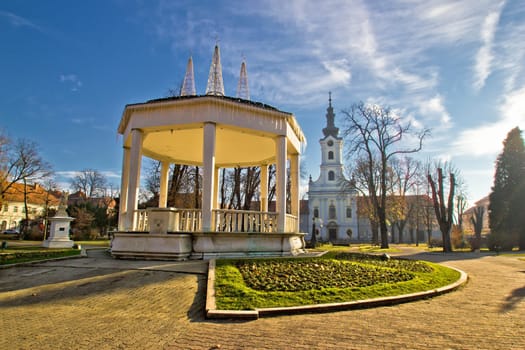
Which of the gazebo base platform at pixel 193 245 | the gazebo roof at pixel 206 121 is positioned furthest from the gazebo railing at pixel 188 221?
the gazebo roof at pixel 206 121

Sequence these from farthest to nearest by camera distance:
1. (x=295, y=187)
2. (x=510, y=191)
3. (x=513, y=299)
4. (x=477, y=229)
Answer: (x=477, y=229), (x=510, y=191), (x=295, y=187), (x=513, y=299)

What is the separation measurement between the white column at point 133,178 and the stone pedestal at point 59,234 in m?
13.5

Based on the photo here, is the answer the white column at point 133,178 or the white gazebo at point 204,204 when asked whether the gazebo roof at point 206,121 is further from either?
the white column at point 133,178

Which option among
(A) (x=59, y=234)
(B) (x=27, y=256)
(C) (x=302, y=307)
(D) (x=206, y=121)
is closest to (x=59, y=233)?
(A) (x=59, y=234)

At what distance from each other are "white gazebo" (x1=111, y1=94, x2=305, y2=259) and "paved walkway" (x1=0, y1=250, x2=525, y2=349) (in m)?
2.88

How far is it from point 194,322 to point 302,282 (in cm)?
279

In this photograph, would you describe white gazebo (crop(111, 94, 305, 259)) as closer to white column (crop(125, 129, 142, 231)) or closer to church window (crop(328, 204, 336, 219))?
white column (crop(125, 129, 142, 231))

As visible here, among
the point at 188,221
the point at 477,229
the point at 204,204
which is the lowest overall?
the point at 477,229

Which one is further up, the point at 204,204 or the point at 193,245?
the point at 204,204

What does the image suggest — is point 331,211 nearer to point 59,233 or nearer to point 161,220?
point 59,233

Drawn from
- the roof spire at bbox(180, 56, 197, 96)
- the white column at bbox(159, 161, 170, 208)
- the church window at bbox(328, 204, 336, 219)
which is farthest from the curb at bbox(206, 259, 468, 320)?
the church window at bbox(328, 204, 336, 219)

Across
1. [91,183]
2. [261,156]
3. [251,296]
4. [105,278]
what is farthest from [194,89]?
[91,183]

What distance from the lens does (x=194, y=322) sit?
464 centimetres

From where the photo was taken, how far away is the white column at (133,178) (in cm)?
1115
